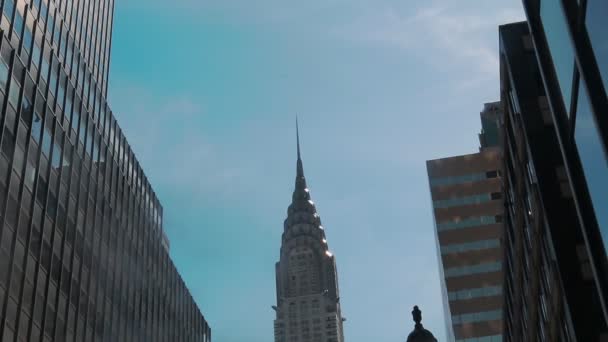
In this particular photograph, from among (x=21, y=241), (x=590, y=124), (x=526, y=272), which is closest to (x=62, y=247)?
(x=21, y=241)

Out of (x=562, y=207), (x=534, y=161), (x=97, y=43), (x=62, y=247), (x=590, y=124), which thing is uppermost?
(x=97, y=43)

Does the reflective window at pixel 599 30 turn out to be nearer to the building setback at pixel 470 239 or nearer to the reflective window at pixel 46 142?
the reflective window at pixel 46 142

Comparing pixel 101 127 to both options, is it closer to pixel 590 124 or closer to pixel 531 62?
pixel 531 62

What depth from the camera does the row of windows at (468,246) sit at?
90562 mm

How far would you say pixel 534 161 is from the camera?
29.8 m

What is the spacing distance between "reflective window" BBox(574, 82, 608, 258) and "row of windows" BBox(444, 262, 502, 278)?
73552 millimetres

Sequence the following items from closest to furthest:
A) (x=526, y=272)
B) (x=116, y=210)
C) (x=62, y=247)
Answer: (x=526, y=272)
(x=62, y=247)
(x=116, y=210)

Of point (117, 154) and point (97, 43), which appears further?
point (97, 43)

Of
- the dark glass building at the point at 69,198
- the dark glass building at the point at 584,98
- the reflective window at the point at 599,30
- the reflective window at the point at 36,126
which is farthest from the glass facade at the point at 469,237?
the reflective window at the point at 599,30

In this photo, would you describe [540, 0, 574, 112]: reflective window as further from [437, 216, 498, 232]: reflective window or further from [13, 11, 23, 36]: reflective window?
[437, 216, 498, 232]: reflective window

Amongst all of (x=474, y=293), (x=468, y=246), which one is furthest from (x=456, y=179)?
(x=474, y=293)

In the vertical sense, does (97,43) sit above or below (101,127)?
above

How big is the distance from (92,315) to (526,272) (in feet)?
87.0

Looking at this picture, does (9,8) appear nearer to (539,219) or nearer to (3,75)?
(3,75)
